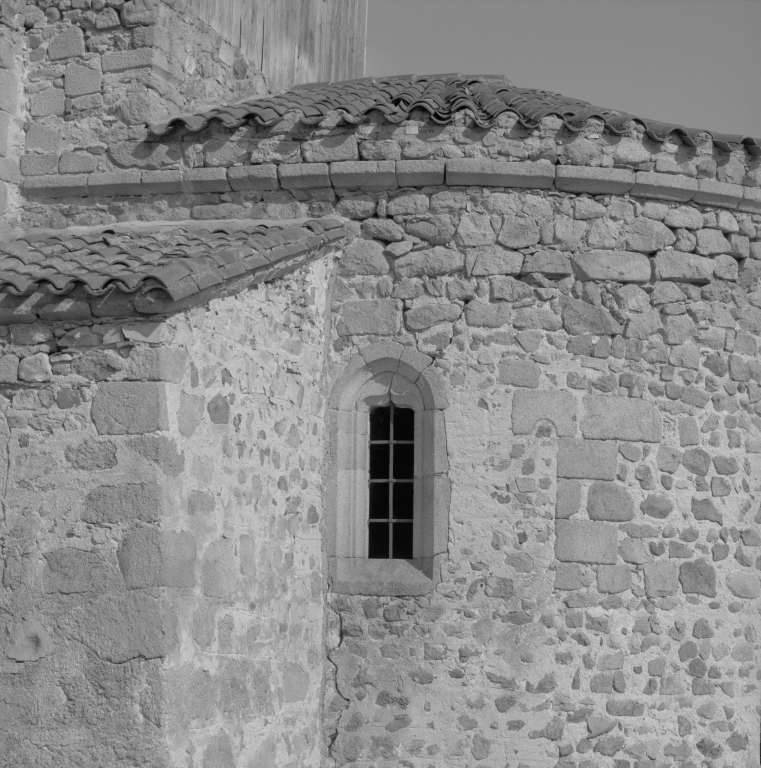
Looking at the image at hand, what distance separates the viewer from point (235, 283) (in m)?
6.64

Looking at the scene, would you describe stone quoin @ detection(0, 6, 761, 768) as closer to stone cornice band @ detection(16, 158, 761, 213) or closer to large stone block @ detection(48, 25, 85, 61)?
stone cornice band @ detection(16, 158, 761, 213)

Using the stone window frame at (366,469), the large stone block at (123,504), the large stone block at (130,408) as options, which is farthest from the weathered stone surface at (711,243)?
the large stone block at (123,504)

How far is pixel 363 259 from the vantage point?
7.95 metres

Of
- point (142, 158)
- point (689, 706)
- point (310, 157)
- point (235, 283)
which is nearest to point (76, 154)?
point (142, 158)

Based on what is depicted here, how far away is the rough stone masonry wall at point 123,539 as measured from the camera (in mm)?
5797

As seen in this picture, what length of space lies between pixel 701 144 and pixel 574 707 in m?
4.04

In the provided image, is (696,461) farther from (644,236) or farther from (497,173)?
(497,173)

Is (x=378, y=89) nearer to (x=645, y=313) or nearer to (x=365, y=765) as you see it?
(x=645, y=313)

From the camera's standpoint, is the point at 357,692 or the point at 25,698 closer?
the point at 25,698

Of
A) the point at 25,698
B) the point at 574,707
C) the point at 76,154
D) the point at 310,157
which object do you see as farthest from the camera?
the point at 76,154

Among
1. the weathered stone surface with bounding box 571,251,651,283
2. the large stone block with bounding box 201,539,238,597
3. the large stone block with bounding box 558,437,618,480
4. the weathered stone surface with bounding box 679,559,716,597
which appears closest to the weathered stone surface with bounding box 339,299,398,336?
the weathered stone surface with bounding box 571,251,651,283

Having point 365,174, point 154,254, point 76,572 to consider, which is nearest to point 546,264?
point 365,174

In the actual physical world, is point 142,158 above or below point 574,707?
above

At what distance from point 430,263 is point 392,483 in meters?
1.56
